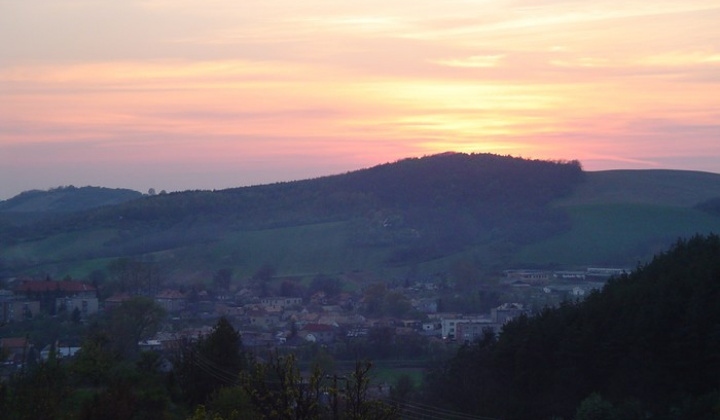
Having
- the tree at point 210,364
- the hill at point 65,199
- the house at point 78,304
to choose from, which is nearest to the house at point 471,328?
the house at point 78,304

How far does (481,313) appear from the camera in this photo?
55.1 m

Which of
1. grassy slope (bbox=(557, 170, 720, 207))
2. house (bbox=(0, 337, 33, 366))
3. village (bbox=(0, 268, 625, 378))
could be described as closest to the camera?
house (bbox=(0, 337, 33, 366))

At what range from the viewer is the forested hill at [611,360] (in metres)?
22.7

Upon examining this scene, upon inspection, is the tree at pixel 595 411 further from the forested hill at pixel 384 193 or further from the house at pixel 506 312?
the forested hill at pixel 384 193

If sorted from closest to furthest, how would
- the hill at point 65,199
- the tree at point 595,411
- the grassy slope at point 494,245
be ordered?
the tree at point 595,411
the grassy slope at point 494,245
the hill at point 65,199

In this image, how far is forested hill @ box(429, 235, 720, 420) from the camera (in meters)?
22.7

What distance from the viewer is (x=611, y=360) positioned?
24.5 m

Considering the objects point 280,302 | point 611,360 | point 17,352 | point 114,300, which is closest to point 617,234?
point 280,302

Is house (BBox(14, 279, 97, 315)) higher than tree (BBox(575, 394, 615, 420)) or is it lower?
higher

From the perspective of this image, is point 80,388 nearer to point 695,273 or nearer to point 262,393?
point 262,393

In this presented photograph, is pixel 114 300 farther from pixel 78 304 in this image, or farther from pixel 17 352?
pixel 17 352

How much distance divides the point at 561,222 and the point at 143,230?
1199 inches

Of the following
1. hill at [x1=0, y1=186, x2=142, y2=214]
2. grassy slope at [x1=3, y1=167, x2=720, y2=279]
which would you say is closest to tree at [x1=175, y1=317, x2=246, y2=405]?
grassy slope at [x1=3, y1=167, x2=720, y2=279]

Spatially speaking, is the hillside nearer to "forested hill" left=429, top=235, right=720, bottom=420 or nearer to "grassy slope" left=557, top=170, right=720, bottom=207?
"grassy slope" left=557, top=170, right=720, bottom=207
